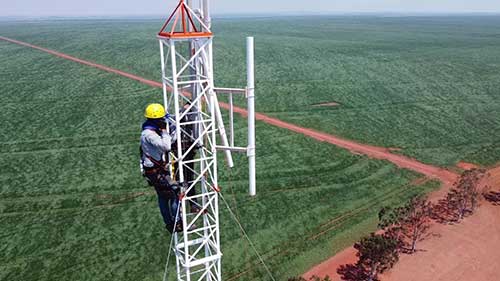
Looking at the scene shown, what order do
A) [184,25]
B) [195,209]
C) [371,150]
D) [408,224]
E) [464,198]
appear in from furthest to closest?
[371,150]
[464,198]
[408,224]
[195,209]
[184,25]

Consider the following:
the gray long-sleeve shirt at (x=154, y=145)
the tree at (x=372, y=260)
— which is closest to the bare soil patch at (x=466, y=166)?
the tree at (x=372, y=260)

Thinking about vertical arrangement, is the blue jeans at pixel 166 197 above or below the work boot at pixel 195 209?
above

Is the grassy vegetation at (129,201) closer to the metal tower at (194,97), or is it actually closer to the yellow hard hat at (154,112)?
the metal tower at (194,97)

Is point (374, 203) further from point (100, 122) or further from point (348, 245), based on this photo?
point (100, 122)

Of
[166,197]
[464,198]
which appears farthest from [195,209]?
[464,198]

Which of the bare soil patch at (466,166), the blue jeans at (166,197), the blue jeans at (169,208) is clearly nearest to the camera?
the blue jeans at (166,197)

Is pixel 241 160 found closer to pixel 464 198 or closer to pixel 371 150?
pixel 371 150

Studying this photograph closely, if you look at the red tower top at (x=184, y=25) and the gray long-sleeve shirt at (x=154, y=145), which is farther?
the gray long-sleeve shirt at (x=154, y=145)
